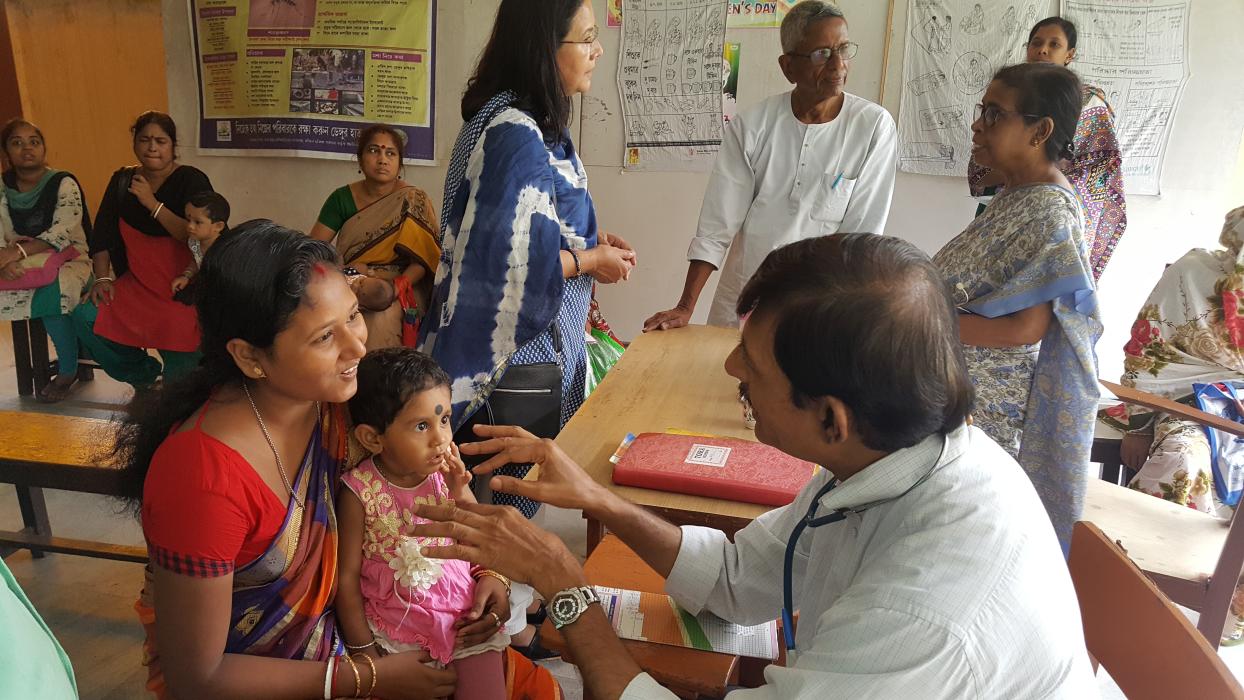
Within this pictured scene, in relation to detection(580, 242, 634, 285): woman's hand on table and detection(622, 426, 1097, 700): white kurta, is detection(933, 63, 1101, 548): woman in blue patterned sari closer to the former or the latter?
detection(580, 242, 634, 285): woman's hand on table

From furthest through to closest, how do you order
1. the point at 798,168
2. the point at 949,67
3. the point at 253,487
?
1. the point at 949,67
2. the point at 798,168
3. the point at 253,487

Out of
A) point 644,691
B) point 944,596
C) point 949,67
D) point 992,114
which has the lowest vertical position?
point 644,691

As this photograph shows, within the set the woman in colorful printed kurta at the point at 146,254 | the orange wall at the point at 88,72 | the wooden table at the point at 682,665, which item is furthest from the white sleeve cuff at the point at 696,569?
the orange wall at the point at 88,72

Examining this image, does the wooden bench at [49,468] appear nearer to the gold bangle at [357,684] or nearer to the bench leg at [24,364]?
the gold bangle at [357,684]

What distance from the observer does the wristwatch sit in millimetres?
1174

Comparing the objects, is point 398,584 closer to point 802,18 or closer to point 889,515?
point 889,515

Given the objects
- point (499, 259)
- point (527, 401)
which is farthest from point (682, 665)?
point (499, 259)

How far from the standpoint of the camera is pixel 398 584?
1510mm

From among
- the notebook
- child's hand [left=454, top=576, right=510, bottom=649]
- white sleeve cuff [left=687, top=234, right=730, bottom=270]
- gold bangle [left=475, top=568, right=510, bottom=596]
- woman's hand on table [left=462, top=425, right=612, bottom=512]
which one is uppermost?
white sleeve cuff [left=687, top=234, right=730, bottom=270]

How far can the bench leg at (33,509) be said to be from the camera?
291 cm

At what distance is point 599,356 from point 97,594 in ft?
6.43

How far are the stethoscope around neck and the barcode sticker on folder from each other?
0.32 metres

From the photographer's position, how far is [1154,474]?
2910 millimetres

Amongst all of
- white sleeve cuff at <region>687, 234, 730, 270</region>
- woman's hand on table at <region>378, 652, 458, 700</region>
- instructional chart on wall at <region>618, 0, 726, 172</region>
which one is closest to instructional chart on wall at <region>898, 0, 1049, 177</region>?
instructional chart on wall at <region>618, 0, 726, 172</region>
